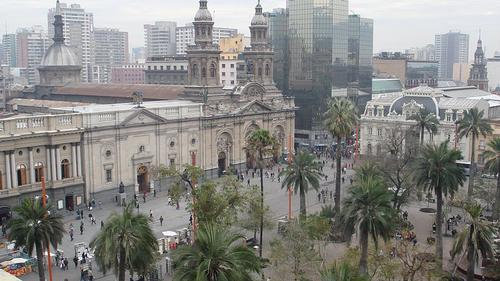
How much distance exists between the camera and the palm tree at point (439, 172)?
4791 centimetres

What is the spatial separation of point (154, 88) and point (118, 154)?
37.8 meters

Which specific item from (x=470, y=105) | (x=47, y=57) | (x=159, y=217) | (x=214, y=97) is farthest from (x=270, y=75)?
(x=47, y=57)

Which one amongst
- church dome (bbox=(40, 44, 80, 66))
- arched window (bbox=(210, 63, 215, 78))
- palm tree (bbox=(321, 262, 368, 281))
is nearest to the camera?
palm tree (bbox=(321, 262, 368, 281))

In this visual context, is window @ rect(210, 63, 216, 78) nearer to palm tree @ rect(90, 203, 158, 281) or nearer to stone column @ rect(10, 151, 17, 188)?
stone column @ rect(10, 151, 17, 188)

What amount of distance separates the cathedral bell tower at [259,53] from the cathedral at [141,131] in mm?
166

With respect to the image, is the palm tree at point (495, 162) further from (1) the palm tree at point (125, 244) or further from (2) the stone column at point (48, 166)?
(2) the stone column at point (48, 166)

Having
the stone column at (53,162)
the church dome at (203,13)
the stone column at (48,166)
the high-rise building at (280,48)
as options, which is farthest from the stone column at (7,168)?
the high-rise building at (280,48)

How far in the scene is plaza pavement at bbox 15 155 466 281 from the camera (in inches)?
1928

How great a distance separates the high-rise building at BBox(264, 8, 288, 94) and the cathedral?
2383 cm

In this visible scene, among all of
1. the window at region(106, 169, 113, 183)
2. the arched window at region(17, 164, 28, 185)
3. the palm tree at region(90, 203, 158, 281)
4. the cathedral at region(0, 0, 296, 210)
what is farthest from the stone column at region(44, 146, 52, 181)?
the palm tree at region(90, 203, 158, 281)

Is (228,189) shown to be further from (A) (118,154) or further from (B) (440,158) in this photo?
(A) (118,154)

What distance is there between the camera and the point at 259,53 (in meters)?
98.8

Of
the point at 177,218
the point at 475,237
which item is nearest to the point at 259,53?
the point at 177,218

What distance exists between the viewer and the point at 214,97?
3450 inches
